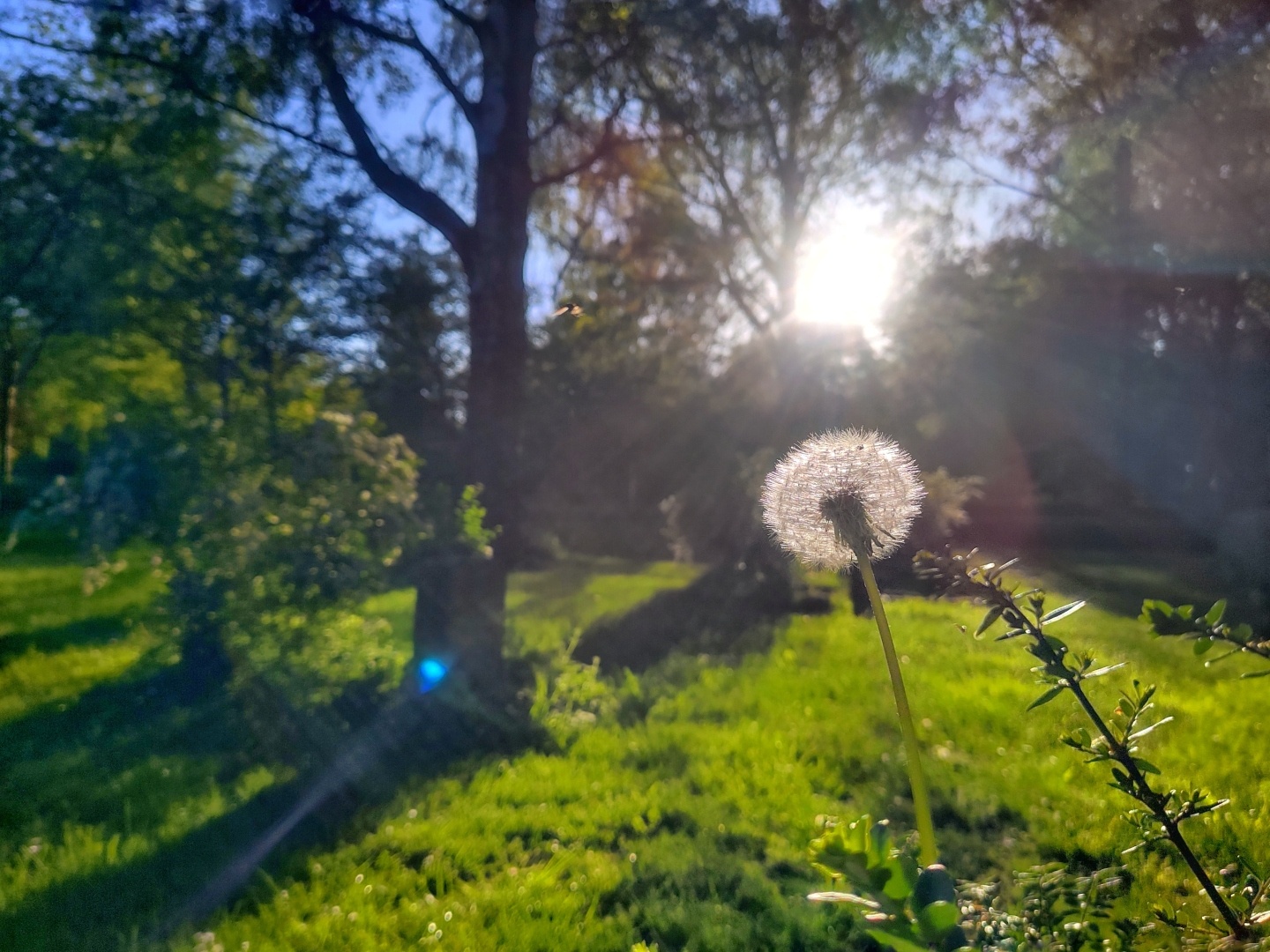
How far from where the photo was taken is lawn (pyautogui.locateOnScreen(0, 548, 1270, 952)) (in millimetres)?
3078

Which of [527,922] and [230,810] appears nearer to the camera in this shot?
[527,922]

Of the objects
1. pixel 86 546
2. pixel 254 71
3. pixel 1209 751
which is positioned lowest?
pixel 1209 751

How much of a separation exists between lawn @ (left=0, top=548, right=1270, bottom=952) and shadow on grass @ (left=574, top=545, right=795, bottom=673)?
117cm

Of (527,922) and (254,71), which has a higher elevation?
(254,71)

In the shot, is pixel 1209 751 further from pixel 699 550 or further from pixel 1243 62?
pixel 699 550

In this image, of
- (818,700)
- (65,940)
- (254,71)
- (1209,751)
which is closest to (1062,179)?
(818,700)

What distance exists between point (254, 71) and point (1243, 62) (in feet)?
21.9

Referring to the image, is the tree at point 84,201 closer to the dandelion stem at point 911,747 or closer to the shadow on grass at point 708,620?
the shadow on grass at point 708,620

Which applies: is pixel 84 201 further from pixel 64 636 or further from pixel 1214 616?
pixel 1214 616

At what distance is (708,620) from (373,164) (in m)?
5.11

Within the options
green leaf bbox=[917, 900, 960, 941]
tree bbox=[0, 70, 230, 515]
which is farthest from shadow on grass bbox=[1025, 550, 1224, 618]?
tree bbox=[0, 70, 230, 515]

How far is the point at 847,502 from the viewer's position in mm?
1727

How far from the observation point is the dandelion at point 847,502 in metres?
1.72

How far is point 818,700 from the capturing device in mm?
5098
